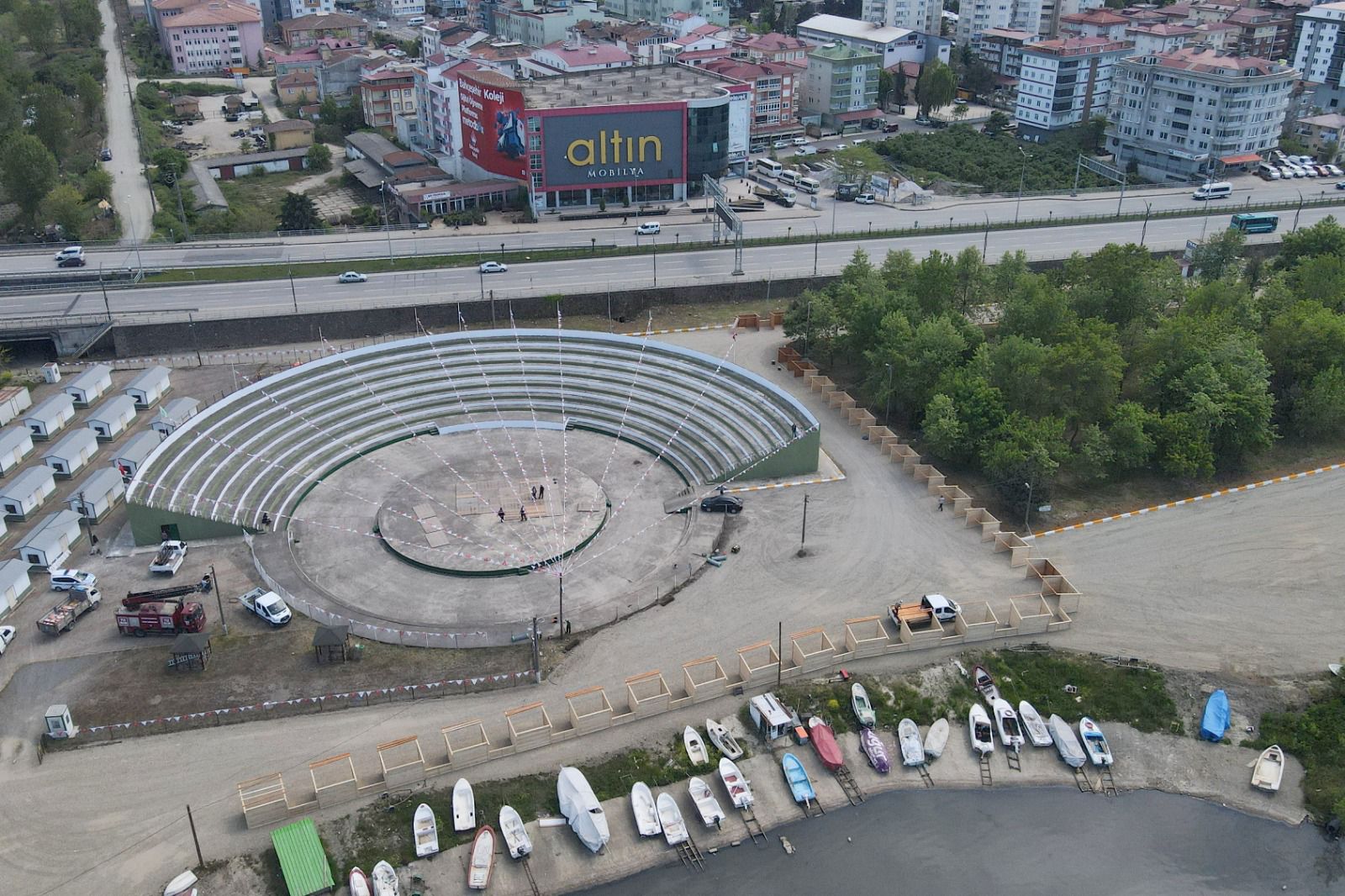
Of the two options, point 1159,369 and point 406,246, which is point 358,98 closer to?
point 406,246

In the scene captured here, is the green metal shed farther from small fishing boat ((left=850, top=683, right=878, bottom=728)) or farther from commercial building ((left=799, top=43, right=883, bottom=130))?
commercial building ((left=799, top=43, right=883, bottom=130))

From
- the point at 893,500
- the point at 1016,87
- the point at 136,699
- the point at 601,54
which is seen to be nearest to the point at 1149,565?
the point at 893,500

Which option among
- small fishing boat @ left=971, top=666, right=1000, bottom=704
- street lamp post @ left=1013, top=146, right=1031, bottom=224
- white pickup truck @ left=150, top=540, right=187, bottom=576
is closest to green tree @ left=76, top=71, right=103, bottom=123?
white pickup truck @ left=150, top=540, right=187, bottom=576

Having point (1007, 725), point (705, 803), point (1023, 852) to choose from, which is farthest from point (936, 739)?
point (705, 803)

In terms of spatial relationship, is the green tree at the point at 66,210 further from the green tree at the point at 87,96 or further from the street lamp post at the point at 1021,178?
the street lamp post at the point at 1021,178

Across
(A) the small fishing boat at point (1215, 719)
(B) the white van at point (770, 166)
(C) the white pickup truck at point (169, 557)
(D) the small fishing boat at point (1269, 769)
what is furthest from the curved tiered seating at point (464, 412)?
(B) the white van at point (770, 166)

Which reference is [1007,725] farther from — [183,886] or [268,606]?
[268,606]

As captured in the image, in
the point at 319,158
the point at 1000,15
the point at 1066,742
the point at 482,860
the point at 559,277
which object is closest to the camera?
the point at 482,860
